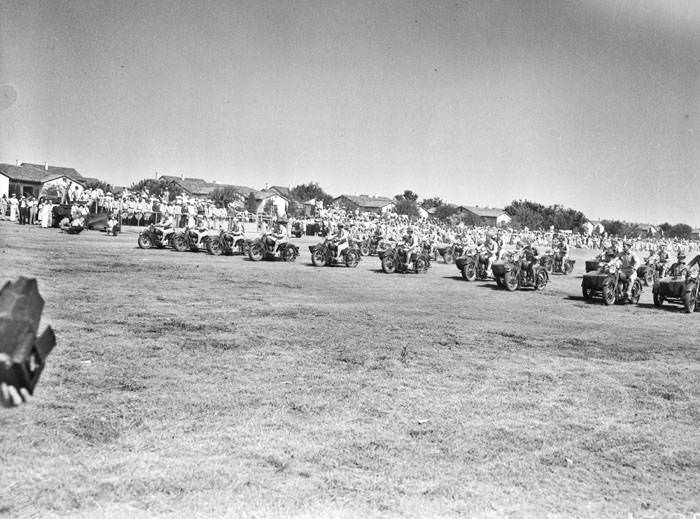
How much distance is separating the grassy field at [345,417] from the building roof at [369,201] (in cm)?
10130

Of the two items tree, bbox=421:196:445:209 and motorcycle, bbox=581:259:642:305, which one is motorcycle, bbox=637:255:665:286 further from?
tree, bbox=421:196:445:209

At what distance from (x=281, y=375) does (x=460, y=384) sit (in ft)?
6.40

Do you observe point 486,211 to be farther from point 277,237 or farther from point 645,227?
point 277,237

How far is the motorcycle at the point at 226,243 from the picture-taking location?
2330cm

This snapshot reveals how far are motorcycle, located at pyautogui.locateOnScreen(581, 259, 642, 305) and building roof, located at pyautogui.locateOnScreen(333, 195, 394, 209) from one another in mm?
95108

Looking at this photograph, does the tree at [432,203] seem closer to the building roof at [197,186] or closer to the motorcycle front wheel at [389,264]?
the building roof at [197,186]

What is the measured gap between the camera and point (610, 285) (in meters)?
15.1

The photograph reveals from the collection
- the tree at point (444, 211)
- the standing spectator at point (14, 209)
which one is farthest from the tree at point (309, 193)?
the standing spectator at point (14, 209)

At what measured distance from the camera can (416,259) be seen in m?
21.2

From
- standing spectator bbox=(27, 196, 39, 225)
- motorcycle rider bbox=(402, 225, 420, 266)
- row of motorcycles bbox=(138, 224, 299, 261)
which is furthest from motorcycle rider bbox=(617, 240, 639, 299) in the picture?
standing spectator bbox=(27, 196, 39, 225)

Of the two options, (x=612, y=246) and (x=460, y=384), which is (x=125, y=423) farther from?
(x=612, y=246)

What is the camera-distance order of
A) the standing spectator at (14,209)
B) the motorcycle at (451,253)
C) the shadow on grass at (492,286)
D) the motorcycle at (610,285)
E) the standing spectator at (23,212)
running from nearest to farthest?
1. the motorcycle at (610,285)
2. the shadow on grass at (492,286)
3. the motorcycle at (451,253)
4. the standing spectator at (23,212)
5. the standing spectator at (14,209)

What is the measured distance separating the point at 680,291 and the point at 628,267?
140cm

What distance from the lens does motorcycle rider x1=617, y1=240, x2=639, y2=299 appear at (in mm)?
15383
